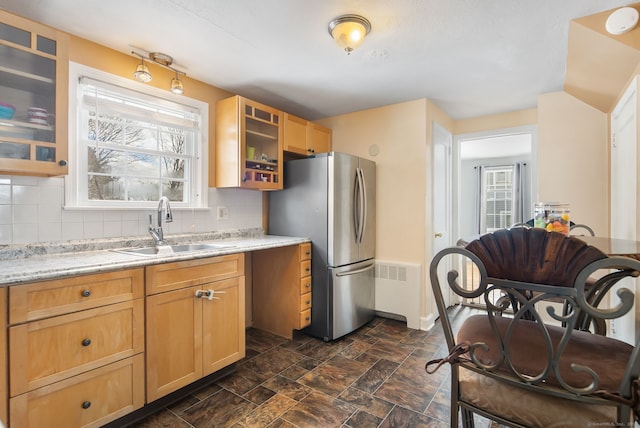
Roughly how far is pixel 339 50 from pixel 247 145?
1190mm

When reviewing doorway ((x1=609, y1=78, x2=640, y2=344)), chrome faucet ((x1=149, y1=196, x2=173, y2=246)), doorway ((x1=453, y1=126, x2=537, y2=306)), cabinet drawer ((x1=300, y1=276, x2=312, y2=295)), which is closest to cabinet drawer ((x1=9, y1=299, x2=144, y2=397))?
chrome faucet ((x1=149, y1=196, x2=173, y2=246))

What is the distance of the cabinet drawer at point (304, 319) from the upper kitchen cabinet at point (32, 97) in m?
2.07

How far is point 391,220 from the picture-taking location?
3.34 metres

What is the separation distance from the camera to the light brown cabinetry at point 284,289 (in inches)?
112

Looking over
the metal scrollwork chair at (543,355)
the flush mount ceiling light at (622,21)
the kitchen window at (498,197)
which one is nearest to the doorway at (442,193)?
the flush mount ceiling light at (622,21)

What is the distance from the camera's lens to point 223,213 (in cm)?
294

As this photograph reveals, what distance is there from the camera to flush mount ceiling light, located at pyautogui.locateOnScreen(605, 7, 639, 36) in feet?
5.44

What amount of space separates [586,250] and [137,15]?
93.2 inches

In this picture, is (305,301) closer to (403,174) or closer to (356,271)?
(356,271)

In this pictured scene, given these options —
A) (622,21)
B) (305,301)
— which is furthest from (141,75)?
(622,21)

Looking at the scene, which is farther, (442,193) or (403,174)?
(442,193)

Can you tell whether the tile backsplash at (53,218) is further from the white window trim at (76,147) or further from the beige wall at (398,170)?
the beige wall at (398,170)


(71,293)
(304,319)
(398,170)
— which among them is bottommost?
(304,319)

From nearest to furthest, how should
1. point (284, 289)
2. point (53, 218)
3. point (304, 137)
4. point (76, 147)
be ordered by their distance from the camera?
point (53, 218), point (76, 147), point (284, 289), point (304, 137)
